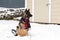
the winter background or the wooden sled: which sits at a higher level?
the wooden sled

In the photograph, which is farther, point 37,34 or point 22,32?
point 37,34

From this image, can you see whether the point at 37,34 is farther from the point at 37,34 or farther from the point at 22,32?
the point at 22,32

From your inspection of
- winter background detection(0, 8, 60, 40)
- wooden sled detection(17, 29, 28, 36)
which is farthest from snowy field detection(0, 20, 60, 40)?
wooden sled detection(17, 29, 28, 36)

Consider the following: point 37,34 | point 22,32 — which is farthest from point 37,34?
point 22,32

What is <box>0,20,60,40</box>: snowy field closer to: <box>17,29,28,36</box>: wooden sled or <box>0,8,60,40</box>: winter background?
<box>0,8,60,40</box>: winter background

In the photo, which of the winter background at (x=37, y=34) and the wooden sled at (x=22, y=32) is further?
the wooden sled at (x=22, y=32)

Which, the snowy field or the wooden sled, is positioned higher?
the wooden sled

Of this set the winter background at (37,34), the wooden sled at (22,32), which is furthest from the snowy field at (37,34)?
the wooden sled at (22,32)

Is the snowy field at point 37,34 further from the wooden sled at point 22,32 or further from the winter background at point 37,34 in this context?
the wooden sled at point 22,32

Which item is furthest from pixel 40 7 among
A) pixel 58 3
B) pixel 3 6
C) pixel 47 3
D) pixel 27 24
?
pixel 27 24

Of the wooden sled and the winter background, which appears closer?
the winter background

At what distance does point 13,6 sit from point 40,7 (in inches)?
52.7

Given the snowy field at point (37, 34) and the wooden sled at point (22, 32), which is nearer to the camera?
the snowy field at point (37, 34)

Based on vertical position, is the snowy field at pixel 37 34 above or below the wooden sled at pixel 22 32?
below
